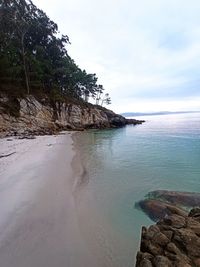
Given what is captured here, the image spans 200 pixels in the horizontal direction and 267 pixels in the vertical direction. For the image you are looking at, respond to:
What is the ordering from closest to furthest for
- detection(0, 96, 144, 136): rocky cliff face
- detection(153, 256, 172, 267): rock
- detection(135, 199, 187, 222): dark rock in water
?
detection(153, 256, 172, 267): rock → detection(135, 199, 187, 222): dark rock in water → detection(0, 96, 144, 136): rocky cliff face

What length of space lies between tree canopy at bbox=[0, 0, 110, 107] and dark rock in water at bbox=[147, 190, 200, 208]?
35308mm

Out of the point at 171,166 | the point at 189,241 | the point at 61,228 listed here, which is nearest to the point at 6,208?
the point at 61,228

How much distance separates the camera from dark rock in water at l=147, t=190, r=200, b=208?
9.18 metres

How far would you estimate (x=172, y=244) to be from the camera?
4434 mm

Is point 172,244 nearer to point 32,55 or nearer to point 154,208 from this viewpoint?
point 154,208

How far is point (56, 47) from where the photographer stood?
5312 cm

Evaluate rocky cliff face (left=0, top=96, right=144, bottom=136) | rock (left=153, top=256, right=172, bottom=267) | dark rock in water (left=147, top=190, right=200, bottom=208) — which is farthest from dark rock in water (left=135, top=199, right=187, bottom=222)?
rocky cliff face (left=0, top=96, right=144, bottom=136)

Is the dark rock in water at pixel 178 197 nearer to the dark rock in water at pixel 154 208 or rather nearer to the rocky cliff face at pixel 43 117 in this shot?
the dark rock in water at pixel 154 208

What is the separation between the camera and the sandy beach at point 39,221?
5.32m

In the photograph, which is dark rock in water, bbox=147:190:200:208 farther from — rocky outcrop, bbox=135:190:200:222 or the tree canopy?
the tree canopy

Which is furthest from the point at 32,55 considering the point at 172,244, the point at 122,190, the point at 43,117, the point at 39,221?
the point at 172,244

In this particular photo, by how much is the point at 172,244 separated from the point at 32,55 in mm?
48704

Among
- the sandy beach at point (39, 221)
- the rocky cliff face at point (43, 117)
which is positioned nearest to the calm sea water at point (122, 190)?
the sandy beach at point (39, 221)

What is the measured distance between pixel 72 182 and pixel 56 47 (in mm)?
47342
